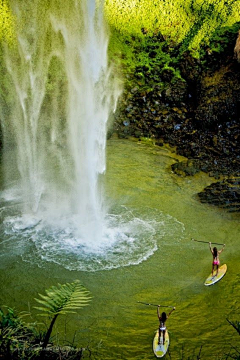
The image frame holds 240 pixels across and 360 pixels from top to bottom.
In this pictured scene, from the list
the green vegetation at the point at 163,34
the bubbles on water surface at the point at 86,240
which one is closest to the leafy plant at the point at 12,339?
the bubbles on water surface at the point at 86,240

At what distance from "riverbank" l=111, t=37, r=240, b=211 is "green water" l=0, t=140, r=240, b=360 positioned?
117 inches

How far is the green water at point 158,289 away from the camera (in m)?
6.28

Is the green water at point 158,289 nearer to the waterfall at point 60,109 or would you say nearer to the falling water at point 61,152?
the falling water at point 61,152

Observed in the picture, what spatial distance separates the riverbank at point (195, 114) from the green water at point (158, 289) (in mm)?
2975

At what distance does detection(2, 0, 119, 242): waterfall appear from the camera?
11031mm

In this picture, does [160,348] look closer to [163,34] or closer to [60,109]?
[60,109]

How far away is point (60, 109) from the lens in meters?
Result: 18.6

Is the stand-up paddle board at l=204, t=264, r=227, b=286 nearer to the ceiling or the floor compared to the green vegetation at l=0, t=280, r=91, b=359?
nearer to the floor

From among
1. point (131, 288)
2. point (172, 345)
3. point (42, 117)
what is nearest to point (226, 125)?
point (42, 117)

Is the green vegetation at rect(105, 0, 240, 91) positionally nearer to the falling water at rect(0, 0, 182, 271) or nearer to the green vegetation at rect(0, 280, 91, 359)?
the falling water at rect(0, 0, 182, 271)

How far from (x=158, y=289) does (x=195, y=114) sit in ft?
38.1

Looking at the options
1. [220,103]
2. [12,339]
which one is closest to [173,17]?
[220,103]

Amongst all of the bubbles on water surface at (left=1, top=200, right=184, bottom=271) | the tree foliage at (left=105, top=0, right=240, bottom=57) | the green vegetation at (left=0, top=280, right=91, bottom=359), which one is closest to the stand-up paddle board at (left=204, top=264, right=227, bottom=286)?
the bubbles on water surface at (left=1, top=200, right=184, bottom=271)

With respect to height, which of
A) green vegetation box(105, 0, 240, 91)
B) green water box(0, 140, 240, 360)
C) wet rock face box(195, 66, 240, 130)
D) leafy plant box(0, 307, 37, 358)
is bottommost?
green water box(0, 140, 240, 360)
